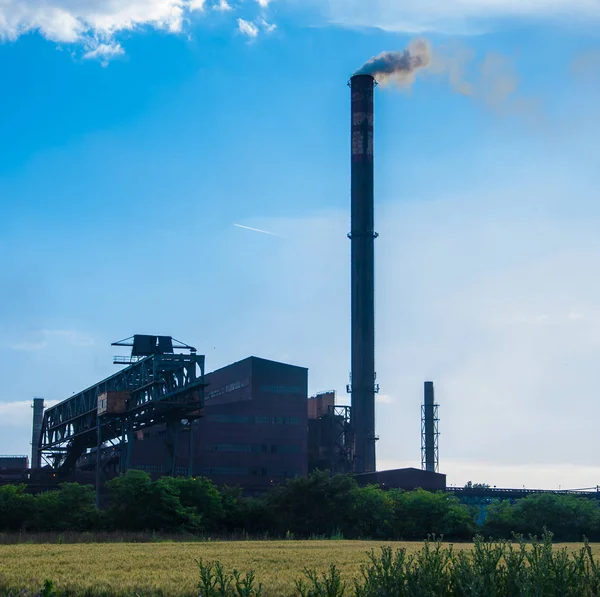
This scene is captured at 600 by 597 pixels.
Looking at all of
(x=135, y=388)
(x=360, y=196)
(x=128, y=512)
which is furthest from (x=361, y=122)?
(x=128, y=512)

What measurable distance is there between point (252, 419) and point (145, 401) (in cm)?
1371

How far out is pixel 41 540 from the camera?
52.9 meters

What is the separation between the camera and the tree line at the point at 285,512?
65875 mm

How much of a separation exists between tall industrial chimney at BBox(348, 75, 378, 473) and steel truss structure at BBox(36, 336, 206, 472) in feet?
58.1

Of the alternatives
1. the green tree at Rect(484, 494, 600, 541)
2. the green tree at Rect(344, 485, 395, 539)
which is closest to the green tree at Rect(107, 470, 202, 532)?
the green tree at Rect(344, 485, 395, 539)

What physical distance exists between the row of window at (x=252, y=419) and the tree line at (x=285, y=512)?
55.0ft

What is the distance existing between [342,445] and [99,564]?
74.7 m

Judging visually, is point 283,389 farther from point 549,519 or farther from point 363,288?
point 549,519

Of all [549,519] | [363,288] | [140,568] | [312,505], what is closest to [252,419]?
[363,288]

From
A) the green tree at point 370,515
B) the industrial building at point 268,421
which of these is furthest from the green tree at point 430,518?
the industrial building at point 268,421

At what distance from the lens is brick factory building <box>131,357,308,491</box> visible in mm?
95812

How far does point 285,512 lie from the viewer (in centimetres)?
7188

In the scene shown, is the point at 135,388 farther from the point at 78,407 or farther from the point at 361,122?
the point at 361,122

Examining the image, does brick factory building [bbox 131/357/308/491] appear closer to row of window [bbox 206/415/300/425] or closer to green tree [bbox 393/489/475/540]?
row of window [bbox 206/415/300/425]
